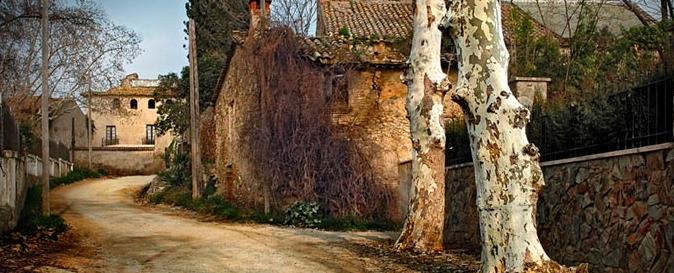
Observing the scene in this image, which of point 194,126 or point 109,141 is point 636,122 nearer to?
point 194,126

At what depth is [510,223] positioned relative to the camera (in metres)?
7.09

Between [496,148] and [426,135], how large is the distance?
16.1ft

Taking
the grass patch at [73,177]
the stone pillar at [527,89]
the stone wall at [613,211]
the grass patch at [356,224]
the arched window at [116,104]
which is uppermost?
the arched window at [116,104]

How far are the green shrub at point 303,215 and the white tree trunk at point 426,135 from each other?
5.24m

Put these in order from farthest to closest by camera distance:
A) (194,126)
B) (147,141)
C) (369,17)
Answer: (147,141) < (369,17) < (194,126)

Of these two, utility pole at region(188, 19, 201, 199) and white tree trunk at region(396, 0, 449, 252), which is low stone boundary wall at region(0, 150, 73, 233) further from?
utility pole at region(188, 19, 201, 199)

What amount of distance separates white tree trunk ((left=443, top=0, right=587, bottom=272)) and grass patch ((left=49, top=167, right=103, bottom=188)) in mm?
29378

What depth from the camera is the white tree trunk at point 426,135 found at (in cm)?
1202

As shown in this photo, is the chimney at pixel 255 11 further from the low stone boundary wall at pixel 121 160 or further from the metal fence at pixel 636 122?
the low stone boundary wall at pixel 121 160

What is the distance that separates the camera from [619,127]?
8.12 m

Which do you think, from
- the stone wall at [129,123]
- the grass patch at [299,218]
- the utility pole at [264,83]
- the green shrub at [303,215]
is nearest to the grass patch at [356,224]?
the grass patch at [299,218]

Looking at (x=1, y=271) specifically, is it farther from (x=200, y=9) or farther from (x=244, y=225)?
(x=200, y=9)

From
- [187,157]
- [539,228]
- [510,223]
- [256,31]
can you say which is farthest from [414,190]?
[187,157]

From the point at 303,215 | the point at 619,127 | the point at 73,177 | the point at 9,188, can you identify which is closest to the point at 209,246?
the point at 9,188
